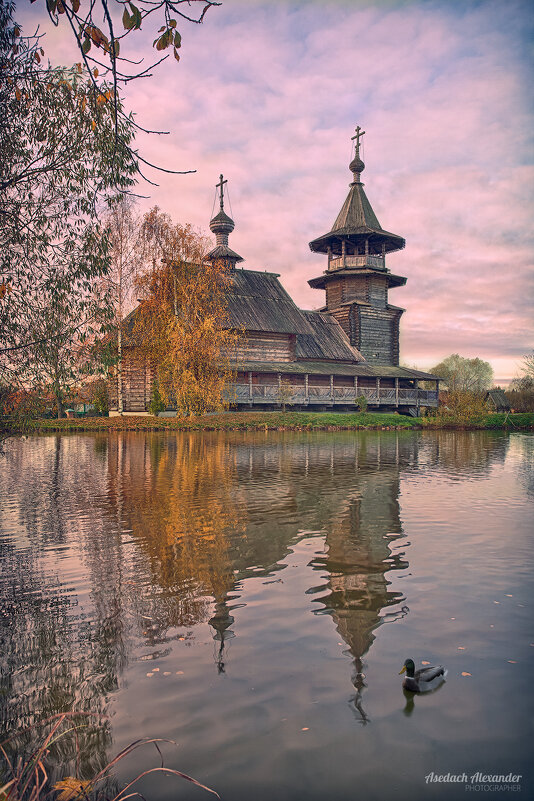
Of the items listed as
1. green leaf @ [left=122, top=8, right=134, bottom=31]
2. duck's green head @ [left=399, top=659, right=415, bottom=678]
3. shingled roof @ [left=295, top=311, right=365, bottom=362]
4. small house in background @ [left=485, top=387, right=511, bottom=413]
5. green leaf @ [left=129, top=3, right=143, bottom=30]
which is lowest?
duck's green head @ [left=399, top=659, right=415, bottom=678]

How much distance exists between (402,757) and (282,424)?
99.2ft

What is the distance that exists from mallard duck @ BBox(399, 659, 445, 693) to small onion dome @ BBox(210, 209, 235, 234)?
43.0 metres

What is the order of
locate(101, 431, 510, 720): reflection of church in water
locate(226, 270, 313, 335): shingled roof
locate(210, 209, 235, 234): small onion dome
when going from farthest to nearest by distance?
1. locate(210, 209, 235, 234): small onion dome
2. locate(226, 270, 313, 335): shingled roof
3. locate(101, 431, 510, 720): reflection of church in water

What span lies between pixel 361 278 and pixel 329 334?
5709 millimetres

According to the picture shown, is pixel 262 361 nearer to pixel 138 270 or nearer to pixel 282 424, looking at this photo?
pixel 282 424

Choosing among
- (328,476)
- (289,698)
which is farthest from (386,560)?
(328,476)

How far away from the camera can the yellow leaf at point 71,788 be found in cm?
251

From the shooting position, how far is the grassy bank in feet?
99.9

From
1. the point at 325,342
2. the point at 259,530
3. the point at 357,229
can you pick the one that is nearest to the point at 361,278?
the point at 357,229

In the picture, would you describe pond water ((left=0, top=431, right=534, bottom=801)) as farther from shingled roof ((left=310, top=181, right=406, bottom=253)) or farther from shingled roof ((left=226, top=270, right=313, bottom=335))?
shingled roof ((left=310, top=181, right=406, bottom=253))

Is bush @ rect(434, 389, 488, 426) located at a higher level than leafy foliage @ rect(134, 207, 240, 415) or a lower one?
lower

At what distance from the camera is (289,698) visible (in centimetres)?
341

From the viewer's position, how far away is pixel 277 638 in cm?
423

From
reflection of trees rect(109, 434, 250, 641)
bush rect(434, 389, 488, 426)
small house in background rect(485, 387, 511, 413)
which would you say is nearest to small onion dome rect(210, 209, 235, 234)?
bush rect(434, 389, 488, 426)
